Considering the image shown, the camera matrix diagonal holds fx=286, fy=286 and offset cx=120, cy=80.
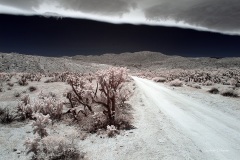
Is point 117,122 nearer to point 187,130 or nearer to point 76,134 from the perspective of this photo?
point 76,134

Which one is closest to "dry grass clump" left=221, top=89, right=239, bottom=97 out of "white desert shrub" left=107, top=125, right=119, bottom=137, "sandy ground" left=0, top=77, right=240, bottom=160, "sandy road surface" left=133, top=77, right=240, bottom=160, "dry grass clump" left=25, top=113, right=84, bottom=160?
"sandy road surface" left=133, top=77, right=240, bottom=160

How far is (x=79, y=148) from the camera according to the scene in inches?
370

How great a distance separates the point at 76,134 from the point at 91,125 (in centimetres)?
115

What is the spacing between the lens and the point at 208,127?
11.2 meters

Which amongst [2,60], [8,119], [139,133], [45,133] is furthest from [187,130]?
[2,60]

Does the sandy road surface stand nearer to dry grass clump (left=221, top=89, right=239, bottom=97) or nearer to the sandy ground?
the sandy ground

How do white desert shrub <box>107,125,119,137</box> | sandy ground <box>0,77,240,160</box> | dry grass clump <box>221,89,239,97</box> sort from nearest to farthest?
1. sandy ground <box>0,77,240,160</box>
2. white desert shrub <box>107,125,119,137</box>
3. dry grass clump <box>221,89,239,97</box>

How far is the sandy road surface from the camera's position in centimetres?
855

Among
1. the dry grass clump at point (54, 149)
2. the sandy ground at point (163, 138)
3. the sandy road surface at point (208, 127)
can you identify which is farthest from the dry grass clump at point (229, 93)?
the dry grass clump at point (54, 149)

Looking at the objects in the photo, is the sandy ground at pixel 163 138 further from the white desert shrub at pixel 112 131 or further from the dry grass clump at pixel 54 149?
the dry grass clump at pixel 54 149

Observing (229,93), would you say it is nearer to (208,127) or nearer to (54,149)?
(208,127)

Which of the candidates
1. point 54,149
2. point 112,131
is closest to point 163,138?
point 112,131

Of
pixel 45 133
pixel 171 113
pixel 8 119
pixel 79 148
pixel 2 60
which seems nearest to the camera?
pixel 79 148

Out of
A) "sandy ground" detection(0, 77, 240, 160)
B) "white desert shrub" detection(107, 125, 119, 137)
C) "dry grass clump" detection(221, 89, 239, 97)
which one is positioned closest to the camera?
"sandy ground" detection(0, 77, 240, 160)
